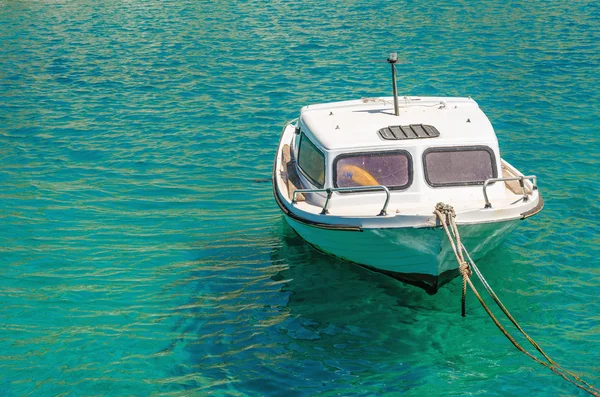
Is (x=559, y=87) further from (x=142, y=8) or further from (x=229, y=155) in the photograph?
(x=142, y=8)

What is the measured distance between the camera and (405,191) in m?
13.8

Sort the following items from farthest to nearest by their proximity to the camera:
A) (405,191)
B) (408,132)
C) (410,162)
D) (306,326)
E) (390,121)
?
(390,121) → (408,132) → (410,162) → (405,191) → (306,326)

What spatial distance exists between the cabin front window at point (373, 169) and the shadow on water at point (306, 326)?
6.12 feet

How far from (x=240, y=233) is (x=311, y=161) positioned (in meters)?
3.06

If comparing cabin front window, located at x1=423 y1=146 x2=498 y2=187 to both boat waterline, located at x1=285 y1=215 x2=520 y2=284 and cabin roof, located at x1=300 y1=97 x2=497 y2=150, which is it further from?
boat waterline, located at x1=285 y1=215 x2=520 y2=284

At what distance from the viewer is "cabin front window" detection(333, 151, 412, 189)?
14.0m

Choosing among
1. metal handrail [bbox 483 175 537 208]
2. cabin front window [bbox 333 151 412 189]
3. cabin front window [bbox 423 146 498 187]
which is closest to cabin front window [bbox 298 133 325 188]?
cabin front window [bbox 333 151 412 189]

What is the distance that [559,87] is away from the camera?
27156 millimetres

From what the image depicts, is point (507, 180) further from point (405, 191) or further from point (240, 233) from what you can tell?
point (240, 233)

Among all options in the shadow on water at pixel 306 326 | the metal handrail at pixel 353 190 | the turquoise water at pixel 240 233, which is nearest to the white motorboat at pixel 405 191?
the metal handrail at pixel 353 190

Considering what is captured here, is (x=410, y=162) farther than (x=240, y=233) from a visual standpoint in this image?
No

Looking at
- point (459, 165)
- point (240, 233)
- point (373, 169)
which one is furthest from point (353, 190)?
point (240, 233)

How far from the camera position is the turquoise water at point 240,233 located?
12531mm

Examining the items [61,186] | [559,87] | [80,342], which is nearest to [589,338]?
[80,342]
